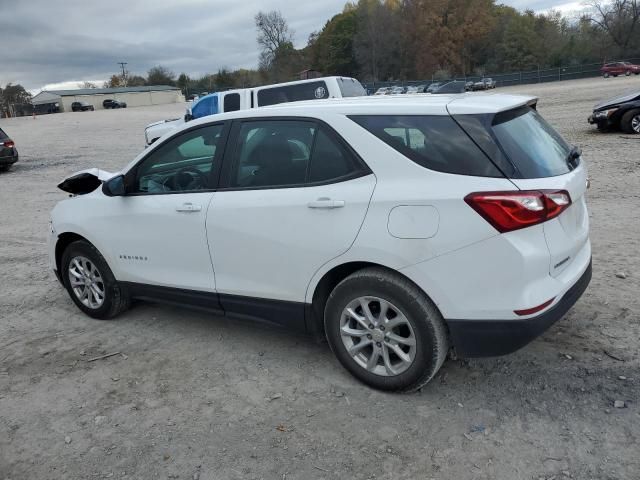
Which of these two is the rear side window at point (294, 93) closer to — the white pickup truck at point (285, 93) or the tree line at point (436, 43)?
the white pickup truck at point (285, 93)

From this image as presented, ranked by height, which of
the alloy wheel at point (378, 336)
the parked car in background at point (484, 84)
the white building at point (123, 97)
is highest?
the white building at point (123, 97)

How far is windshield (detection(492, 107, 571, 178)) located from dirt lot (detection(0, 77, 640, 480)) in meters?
1.31

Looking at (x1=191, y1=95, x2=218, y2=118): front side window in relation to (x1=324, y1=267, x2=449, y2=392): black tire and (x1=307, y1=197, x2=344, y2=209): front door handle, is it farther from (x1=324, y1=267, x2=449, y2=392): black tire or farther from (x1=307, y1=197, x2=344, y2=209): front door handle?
(x1=324, y1=267, x2=449, y2=392): black tire

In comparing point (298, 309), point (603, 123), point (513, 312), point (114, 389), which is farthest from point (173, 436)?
point (603, 123)

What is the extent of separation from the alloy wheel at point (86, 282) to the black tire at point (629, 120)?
13.5m

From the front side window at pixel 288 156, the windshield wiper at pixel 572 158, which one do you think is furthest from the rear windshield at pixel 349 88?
the windshield wiper at pixel 572 158

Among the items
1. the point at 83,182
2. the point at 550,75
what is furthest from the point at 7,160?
the point at 550,75

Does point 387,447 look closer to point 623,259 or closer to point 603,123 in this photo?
point 623,259

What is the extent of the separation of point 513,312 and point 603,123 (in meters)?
13.2

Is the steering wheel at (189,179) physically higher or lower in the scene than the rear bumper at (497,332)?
higher

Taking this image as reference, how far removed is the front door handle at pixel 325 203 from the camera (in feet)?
10.2

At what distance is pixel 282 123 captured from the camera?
3545 mm

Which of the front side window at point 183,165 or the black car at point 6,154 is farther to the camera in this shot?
the black car at point 6,154

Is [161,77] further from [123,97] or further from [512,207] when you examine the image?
[512,207]
